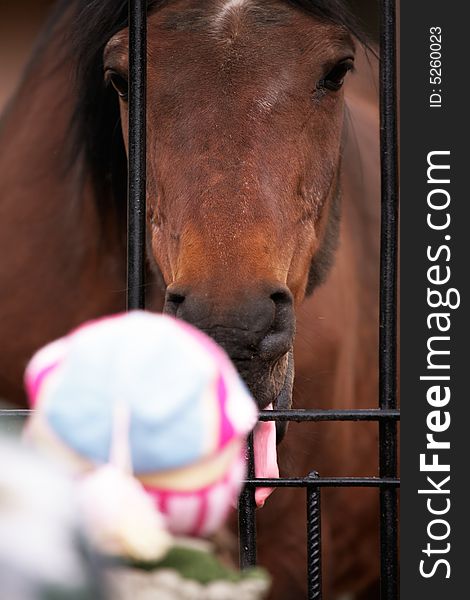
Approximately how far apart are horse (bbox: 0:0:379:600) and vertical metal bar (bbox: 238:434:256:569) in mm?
131

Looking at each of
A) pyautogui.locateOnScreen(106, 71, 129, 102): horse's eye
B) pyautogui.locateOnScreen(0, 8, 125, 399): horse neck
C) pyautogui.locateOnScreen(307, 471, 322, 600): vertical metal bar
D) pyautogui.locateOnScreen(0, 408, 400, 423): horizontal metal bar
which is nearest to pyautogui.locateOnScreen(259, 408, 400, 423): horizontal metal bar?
pyautogui.locateOnScreen(0, 408, 400, 423): horizontal metal bar

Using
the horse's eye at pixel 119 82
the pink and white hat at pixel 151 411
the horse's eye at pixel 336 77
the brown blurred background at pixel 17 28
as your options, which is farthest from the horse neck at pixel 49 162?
the brown blurred background at pixel 17 28

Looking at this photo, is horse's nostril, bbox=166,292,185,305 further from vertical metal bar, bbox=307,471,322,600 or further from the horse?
vertical metal bar, bbox=307,471,322,600

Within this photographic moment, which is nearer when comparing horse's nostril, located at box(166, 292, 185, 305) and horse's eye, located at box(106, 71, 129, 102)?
horse's nostril, located at box(166, 292, 185, 305)

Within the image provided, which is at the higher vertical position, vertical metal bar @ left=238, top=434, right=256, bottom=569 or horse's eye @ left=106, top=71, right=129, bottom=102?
horse's eye @ left=106, top=71, right=129, bottom=102

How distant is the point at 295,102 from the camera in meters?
2.03

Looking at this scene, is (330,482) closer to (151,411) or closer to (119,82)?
(151,411)

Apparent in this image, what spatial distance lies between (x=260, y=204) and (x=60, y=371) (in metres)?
1.16

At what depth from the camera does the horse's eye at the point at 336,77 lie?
2170mm

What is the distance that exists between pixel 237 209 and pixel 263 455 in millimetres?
459

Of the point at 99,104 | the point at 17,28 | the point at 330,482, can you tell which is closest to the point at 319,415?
the point at 330,482

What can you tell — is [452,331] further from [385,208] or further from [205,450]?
[205,450]

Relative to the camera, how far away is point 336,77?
7.25 ft

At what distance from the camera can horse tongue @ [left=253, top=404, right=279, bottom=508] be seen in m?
1.80
